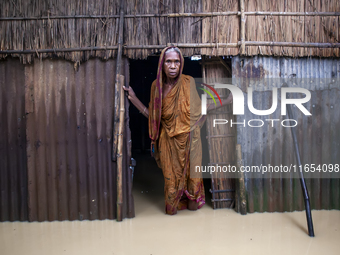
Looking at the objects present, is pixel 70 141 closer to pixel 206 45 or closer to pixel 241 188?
pixel 206 45

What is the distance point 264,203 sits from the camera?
354cm

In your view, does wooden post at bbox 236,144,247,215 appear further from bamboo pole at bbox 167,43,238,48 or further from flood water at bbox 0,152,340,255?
bamboo pole at bbox 167,43,238,48

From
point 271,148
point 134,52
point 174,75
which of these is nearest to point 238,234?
point 271,148

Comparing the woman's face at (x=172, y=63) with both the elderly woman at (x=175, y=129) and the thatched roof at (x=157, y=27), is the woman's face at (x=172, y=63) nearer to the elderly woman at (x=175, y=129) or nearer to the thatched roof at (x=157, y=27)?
the elderly woman at (x=175, y=129)

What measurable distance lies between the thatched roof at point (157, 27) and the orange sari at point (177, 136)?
58 centimetres

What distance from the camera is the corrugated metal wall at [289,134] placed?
3463 mm

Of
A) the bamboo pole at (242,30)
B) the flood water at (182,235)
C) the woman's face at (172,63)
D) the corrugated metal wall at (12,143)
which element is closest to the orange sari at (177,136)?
the woman's face at (172,63)

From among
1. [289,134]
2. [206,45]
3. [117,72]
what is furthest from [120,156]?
[289,134]

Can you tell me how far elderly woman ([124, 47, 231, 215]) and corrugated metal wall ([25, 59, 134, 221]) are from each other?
0.49 metres

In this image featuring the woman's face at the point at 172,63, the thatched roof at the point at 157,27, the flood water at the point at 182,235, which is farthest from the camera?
the thatched roof at the point at 157,27

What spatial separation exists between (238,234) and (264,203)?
0.78 metres

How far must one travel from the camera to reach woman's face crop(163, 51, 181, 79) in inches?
127
